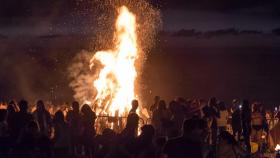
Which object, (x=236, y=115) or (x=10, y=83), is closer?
(x=236, y=115)

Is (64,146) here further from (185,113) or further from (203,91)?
(203,91)

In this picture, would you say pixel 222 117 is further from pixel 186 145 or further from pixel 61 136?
pixel 186 145

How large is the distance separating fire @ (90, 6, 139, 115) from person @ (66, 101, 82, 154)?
938 centimetres

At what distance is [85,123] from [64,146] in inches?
54.6

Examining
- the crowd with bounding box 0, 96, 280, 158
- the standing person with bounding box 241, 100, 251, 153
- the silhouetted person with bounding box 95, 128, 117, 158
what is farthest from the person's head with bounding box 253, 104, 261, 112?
the silhouetted person with bounding box 95, 128, 117, 158

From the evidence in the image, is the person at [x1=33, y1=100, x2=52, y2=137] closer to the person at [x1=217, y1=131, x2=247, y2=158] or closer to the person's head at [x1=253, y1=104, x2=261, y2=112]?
the person's head at [x1=253, y1=104, x2=261, y2=112]

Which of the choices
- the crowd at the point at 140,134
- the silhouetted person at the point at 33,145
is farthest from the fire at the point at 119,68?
the silhouetted person at the point at 33,145

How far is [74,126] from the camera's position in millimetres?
15562

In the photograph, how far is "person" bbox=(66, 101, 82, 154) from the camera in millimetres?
14777

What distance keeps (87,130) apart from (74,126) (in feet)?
1.69

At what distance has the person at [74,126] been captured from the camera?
48.5ft

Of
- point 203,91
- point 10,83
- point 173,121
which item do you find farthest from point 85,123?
point 203,91

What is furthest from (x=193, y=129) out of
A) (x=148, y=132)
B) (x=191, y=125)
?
(x=148, y=132)

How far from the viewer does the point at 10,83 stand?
64.8 metres
